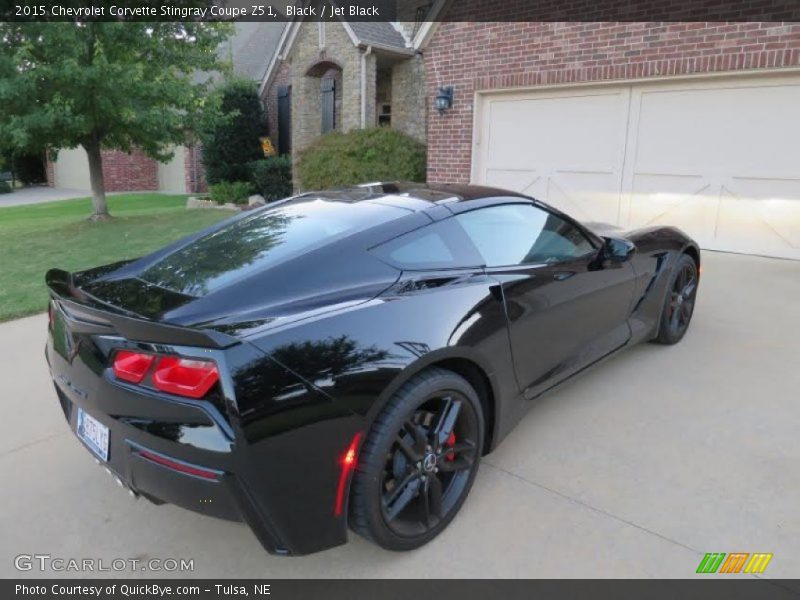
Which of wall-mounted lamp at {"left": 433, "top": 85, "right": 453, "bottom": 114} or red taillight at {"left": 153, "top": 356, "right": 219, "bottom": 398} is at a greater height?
wall-mounted lamp at {"left": 433, "top": 85, "right": 453, "bottom": 114}

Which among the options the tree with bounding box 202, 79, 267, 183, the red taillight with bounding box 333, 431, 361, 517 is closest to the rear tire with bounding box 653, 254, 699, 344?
the red taillight with bounding box 333, 431, 361, 517

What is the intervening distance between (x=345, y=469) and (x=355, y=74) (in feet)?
41.9

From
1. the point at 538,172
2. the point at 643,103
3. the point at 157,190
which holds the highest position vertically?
the point at 643,103

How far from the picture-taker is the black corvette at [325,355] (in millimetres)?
1969

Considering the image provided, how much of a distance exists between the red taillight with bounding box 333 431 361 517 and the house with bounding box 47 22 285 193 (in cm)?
1947

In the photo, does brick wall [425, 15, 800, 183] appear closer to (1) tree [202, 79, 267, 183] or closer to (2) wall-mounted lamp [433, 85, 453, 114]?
(2) wall-mounted lamp [433, 85, 453, 114]

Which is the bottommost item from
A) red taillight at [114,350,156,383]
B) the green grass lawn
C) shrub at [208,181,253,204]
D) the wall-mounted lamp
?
the green grass lawn

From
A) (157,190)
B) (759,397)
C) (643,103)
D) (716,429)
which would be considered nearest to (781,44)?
(643,103)

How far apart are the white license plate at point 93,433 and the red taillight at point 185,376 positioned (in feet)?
1.43

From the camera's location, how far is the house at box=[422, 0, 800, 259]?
24.6 feet

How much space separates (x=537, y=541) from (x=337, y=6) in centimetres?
1409

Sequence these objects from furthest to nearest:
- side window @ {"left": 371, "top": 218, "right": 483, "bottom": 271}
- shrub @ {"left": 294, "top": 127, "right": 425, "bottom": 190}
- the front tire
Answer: shrub @ {"left": 294, "top": 127, "right": 425, "bottom": 190} → side window @ {"left": 371, "top": 218, "right": 483, "bottom": 271} → the front tire
